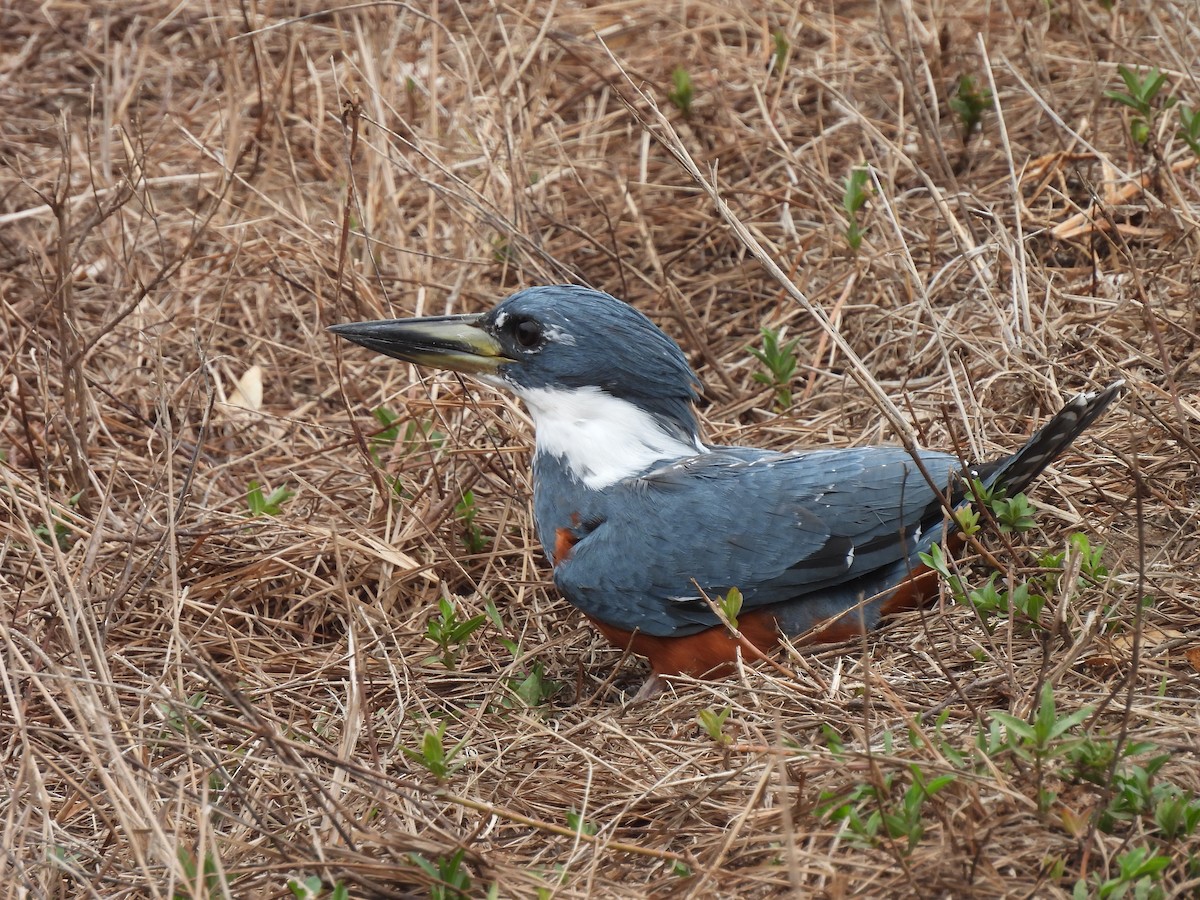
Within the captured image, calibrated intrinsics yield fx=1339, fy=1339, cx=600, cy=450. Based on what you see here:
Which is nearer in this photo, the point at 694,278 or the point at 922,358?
the point at 922,358

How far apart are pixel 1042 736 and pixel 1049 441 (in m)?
1.22

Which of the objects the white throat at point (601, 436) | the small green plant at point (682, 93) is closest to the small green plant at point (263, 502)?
the white throat at point (601, 436)

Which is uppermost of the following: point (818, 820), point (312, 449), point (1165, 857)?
point (1165, 857)

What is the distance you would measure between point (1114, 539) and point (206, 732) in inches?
105

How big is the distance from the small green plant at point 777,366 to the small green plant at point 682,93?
1551mm

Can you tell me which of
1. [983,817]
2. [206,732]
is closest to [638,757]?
[983,817]

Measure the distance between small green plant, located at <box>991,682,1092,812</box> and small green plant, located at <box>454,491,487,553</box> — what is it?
226 cm

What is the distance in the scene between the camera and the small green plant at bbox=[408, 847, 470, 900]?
2.82 m

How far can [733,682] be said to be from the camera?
3.71m

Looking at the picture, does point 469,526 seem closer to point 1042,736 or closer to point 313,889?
point 313,889

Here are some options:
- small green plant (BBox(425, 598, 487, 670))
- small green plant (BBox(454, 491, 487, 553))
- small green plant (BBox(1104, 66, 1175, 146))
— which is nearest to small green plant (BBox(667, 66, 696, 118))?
small green plant (BBox(1104, 66, 1175, 146))

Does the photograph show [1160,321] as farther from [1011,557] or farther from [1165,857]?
[1165,857]

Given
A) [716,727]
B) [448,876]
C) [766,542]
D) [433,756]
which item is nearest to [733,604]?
[766,542]

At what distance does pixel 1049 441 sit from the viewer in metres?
3.74
